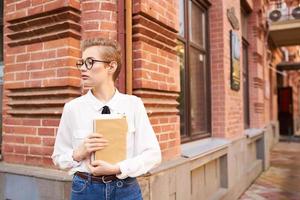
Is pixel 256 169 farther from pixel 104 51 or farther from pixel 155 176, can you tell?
pixel 104 51

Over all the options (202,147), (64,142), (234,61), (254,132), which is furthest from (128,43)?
(254,132)

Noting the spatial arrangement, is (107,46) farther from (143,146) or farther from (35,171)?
(35,171)

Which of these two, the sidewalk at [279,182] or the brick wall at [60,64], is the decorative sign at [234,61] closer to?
the sidewalk at [279,182]

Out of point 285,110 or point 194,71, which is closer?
point 194,71

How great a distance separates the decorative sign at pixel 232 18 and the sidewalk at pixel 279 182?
2.92 meters

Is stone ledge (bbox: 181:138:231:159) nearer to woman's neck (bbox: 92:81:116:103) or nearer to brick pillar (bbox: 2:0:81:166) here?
brick pillar (bbox: 2:0:81:166)

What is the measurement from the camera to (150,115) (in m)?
3.26

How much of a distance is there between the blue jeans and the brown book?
16 centimetres

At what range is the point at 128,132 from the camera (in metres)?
1.85

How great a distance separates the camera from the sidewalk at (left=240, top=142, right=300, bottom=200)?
6.52m

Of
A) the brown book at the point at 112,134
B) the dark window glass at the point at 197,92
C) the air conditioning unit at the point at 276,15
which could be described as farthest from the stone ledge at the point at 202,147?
the air conditioning unit at the point at 276,15

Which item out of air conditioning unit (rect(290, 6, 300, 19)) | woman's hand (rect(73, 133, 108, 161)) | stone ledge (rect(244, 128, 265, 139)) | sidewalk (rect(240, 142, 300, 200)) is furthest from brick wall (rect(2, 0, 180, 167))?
air conditioning unit (rect(290, 6, 300, 19))

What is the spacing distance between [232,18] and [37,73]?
13.3ft

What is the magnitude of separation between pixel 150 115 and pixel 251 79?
616cm
